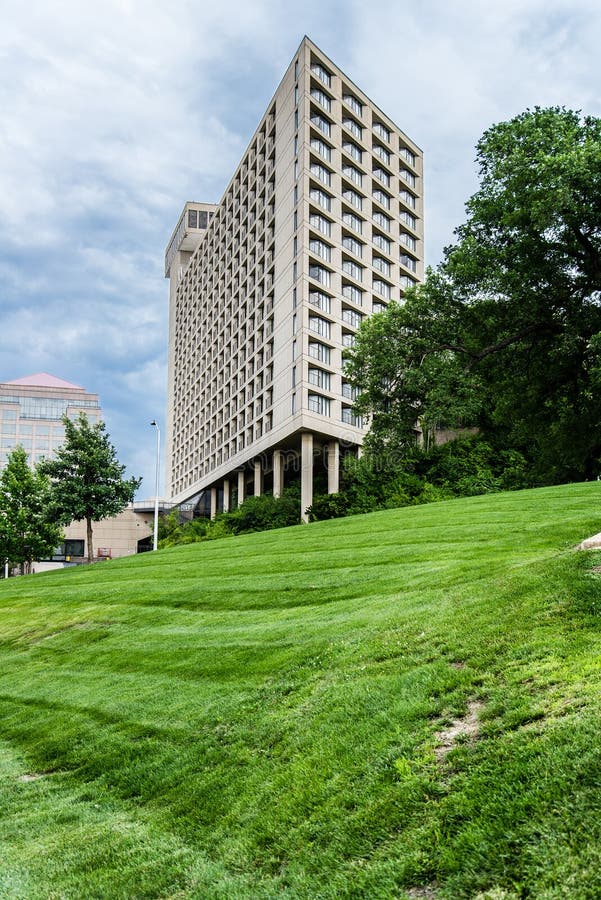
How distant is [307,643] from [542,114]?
1557cm

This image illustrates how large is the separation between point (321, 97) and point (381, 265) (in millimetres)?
14419

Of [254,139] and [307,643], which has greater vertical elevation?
[254,139]

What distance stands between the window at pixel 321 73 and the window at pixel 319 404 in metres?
27.0

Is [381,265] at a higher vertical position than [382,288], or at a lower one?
higher

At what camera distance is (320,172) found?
55.8 meters

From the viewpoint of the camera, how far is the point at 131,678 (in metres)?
11.9

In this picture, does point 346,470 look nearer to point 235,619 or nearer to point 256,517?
point 256,517

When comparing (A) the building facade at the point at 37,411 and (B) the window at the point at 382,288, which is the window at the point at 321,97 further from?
(A) the building facade at the point at 37,411

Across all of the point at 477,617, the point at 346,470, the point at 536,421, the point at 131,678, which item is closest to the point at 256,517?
the point at 346,470

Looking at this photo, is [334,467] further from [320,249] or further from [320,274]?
[320,249]

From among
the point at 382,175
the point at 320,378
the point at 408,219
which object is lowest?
the point at 320,378

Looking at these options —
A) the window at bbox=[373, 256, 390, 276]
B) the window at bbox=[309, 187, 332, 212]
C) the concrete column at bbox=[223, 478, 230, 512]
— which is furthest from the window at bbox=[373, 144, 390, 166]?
the concrete column at bbox=[223, 478, 230, 512]

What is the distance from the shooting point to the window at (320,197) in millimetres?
54534

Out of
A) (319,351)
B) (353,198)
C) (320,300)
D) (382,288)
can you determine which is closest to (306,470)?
(319,351)
